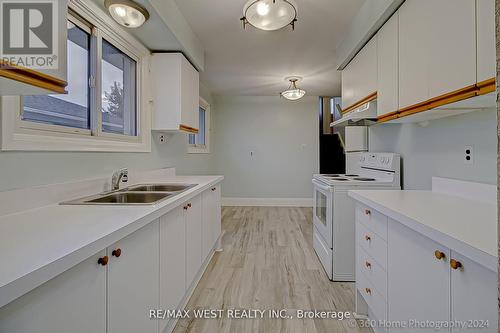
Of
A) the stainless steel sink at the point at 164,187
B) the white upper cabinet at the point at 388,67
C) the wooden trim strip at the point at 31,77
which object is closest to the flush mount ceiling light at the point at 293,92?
the white upper cabinet at the point at 388,67

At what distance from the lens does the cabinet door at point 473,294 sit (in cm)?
68

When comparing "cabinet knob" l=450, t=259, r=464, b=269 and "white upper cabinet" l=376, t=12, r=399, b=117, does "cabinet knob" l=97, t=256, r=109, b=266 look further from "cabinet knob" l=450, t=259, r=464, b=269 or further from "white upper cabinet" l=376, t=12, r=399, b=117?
"white upper cabinet" l=376, t=12, r=399, b=117

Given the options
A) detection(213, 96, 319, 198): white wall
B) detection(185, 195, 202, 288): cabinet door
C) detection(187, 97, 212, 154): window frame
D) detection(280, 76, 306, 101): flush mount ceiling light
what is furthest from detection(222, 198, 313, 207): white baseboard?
detection(185, 195, 202, 288): cabinet door

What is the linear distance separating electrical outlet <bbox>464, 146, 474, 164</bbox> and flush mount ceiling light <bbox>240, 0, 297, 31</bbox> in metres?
1.49

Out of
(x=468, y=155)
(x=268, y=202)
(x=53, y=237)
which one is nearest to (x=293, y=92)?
(x=268, y=202)

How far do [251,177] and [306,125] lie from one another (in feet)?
5.67

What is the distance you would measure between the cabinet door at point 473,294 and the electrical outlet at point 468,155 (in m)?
0.87

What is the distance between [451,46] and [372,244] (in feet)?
3.66

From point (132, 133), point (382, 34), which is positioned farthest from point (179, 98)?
point (382, 34)

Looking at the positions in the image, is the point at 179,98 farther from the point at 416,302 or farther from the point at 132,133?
the point at 416,302

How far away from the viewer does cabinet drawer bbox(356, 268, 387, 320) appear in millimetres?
1270

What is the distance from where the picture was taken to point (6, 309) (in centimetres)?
55

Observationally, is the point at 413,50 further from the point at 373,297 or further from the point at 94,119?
the point at 94,119

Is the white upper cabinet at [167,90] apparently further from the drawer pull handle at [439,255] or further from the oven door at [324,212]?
the drawer pull handle at [439,255]
